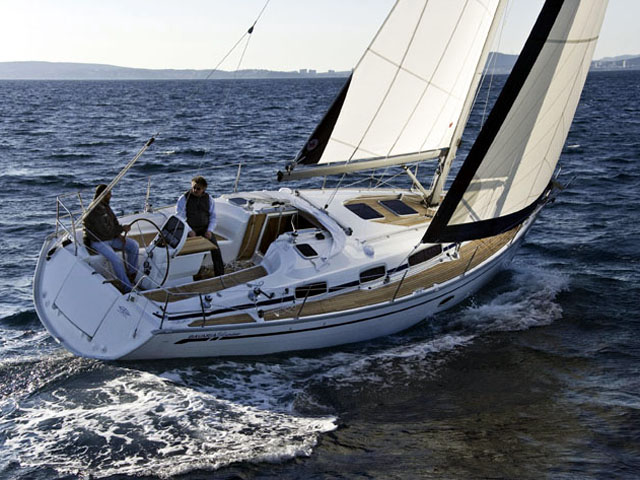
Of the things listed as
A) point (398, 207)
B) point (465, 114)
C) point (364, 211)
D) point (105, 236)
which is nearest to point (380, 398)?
point (364, 211)

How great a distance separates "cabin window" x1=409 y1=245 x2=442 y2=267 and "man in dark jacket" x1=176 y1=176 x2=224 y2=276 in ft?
10.3

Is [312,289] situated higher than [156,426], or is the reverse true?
[312,289]

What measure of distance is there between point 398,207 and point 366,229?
1.40 metres

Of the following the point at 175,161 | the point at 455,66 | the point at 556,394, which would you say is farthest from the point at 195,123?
the point at 556,394

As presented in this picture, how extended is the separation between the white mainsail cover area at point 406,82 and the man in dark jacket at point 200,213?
5.27 ft

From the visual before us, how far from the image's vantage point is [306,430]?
7621 millimetres

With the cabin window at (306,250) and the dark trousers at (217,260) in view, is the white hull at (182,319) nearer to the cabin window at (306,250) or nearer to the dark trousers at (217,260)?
the cabin window at (306,250)

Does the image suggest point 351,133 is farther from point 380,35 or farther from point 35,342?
point 35,342

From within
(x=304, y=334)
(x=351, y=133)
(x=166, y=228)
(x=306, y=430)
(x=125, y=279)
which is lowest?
(x=306, y=430)

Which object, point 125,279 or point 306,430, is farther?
point 125,279

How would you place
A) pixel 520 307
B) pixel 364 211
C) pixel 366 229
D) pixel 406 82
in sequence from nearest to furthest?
pixel 406 82
pixel 366 229
pixel 364 211
pixel 520 307

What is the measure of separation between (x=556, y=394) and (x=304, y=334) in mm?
3600

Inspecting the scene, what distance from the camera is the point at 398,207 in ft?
38.4

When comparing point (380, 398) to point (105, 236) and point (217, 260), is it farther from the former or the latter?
point (105, 236)
